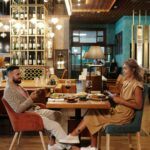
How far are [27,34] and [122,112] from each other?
243 inches

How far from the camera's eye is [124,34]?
56.2ft

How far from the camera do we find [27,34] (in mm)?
9938

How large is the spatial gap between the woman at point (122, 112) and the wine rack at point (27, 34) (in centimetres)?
576

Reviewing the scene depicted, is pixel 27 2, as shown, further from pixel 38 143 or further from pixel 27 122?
pixel 27 122

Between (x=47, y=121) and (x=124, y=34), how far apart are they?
13.4m

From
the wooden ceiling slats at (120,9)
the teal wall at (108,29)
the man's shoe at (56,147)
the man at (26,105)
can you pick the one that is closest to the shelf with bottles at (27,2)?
the wooden ceiling slats at (120,9)

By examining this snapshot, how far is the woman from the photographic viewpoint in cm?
420

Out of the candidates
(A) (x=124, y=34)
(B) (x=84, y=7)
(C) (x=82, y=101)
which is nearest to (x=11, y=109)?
(C) (x=82, y=101)

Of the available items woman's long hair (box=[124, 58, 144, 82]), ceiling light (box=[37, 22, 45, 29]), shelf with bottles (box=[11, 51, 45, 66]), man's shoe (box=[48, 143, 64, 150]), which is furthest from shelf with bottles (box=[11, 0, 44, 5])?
man's shoe (box=[48, 143, 64, 150])

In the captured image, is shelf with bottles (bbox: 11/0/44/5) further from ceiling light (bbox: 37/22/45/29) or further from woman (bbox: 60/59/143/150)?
woman (bbox: 60/59/143/150)

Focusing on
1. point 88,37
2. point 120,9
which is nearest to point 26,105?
point 120,9

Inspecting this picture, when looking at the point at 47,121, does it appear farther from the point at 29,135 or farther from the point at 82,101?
the point at 29,135

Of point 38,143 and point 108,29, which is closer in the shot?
point 38,143

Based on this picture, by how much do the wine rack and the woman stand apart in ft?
18.9
